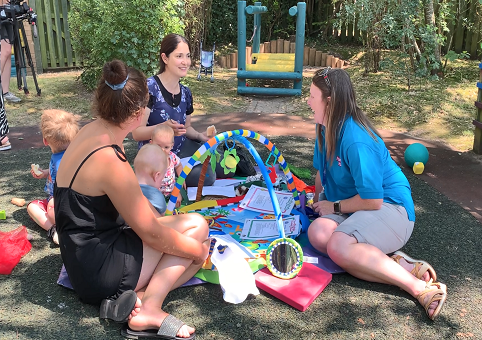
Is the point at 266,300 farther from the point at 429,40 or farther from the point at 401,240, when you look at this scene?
the point at 429,40

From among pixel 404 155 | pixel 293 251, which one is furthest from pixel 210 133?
pixel 404 155

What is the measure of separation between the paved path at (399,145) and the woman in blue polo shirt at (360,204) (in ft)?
4.09

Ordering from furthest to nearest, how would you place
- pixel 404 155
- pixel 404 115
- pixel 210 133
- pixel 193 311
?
pixel 404 115 < pixel 404 155 < pixel 210 133 < pixel 193 311

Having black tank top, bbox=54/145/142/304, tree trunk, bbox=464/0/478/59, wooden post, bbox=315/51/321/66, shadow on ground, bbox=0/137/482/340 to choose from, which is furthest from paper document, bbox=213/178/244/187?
wooden post, bbox=315/51/321/66

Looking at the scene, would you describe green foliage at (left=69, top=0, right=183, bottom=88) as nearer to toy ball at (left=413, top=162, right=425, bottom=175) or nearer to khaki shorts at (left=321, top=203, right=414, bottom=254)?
toy ball at (left=413, top=162, right=425, bottom=175)

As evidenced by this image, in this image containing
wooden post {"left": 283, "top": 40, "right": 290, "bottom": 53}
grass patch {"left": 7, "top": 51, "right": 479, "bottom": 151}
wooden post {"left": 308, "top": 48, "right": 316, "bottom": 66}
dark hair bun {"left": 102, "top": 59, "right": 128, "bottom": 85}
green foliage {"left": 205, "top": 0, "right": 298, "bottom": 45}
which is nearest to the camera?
dark hair bun {"left": 102, "top": 59, "right": 128, "bottom": 85}

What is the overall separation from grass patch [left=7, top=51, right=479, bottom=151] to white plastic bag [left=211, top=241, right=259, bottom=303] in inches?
150

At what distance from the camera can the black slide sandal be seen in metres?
2.15

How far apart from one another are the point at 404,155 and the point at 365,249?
99.1 inches

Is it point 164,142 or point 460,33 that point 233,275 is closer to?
point 164,142

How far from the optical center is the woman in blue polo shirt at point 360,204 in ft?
8.21

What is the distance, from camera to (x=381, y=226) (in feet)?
8.61

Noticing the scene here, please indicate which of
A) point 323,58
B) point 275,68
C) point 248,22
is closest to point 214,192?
point 275,68

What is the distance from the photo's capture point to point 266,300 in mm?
2486
